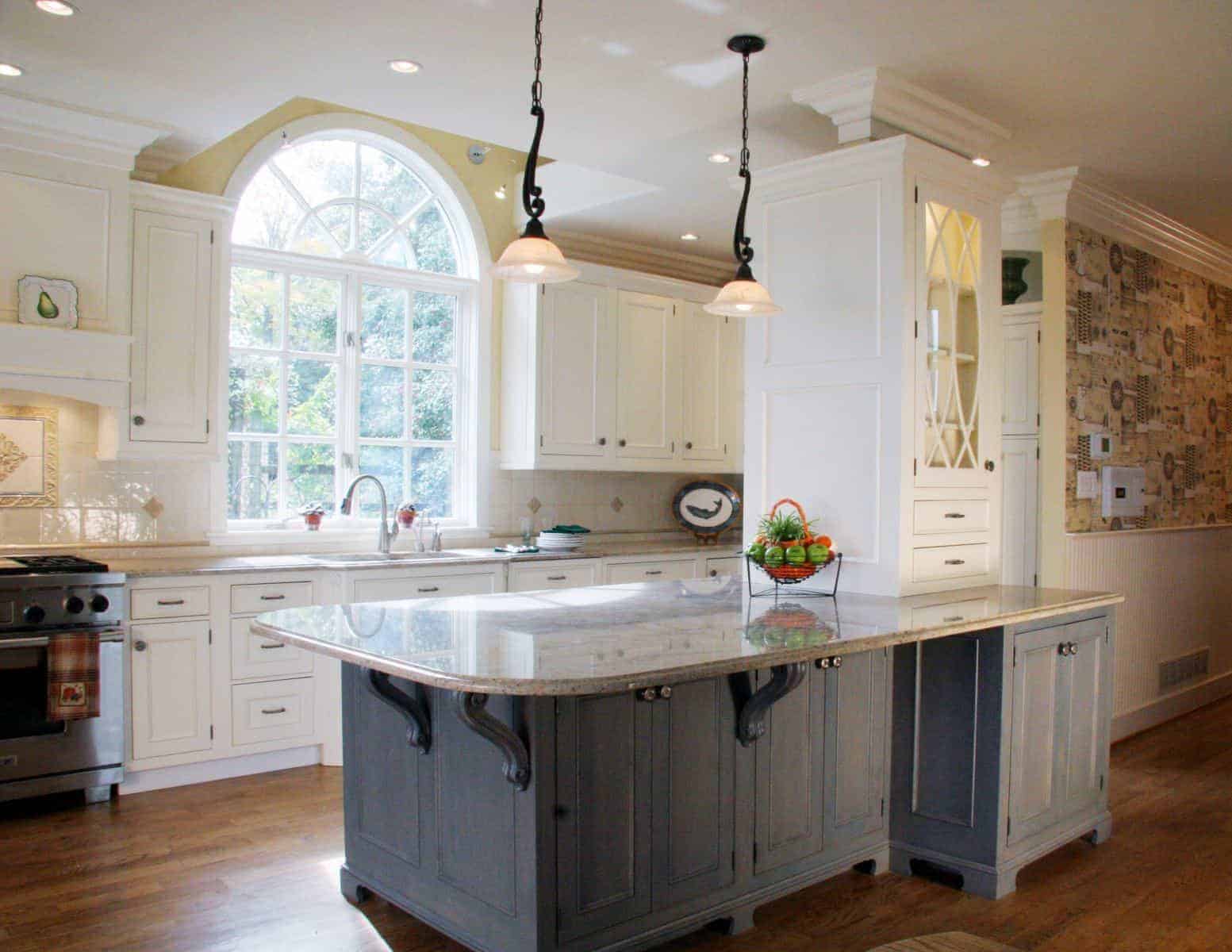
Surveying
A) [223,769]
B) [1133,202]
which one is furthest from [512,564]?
[1133,202]

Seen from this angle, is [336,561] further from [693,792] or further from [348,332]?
[693,792]

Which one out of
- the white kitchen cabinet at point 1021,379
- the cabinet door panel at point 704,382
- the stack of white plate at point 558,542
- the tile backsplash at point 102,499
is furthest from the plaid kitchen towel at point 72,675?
the white kitchen cabinet at point 1021,379

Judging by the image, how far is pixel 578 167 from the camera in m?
5.31

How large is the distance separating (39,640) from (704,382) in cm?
385

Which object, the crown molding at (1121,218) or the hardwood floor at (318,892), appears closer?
the hardwood floor at (318,892)

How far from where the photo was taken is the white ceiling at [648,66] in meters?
3.14

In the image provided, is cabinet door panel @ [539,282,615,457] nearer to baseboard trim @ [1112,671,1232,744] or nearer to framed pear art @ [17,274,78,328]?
framed pear art @ [17,274,78,328]

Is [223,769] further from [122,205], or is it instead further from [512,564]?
[122,205]

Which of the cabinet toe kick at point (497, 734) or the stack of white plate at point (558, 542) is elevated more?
the stack of white plate at point (558, 542)

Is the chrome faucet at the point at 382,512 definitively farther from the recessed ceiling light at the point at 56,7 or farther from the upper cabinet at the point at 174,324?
the recessed ceiling light at the point at 56,7

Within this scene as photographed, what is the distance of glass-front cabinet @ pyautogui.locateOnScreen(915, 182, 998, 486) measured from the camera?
3.66 meters

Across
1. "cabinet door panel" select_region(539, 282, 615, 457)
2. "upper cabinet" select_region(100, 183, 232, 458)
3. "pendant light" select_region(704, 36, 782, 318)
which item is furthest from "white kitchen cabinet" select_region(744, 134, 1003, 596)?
"upper cabinet" select_region(100, 183, 232, 458)

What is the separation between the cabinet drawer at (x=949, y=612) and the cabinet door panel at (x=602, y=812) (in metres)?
0.87

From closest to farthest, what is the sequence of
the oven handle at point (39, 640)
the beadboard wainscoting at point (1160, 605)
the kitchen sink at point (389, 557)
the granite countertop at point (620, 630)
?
the granite countertop at point (620, 630) → the oven handle at point (39, 640) → the kitchen sink at point (389, 557) → the beadboard wainscoting at point (1160, 605)
